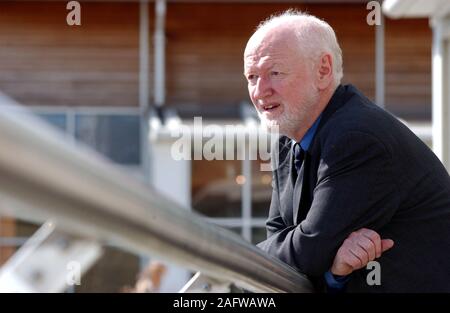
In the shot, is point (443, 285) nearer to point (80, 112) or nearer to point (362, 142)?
point (362, 142)

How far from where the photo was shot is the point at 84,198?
2.62ft

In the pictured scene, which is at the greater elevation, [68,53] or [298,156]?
[298,156]

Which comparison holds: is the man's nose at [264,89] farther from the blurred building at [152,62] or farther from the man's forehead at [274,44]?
the blurred building at [152,62]

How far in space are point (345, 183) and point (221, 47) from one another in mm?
13582

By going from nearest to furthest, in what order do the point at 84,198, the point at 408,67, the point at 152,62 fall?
the point at 84,198 < the point at 408,67 < the point at 152,62

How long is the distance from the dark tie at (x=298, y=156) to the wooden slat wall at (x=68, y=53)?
13143 mm

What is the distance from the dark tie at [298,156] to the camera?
6.95 ft

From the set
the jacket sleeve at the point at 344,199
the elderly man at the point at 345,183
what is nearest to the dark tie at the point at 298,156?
the elderly man at the point at 345,183

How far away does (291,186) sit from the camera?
219cm

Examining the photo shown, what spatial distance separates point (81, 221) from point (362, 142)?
121 cm

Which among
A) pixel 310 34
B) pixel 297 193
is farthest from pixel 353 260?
pixel 310 34

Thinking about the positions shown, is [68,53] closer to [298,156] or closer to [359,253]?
[298,156]

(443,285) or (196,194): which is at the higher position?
(443,285)
